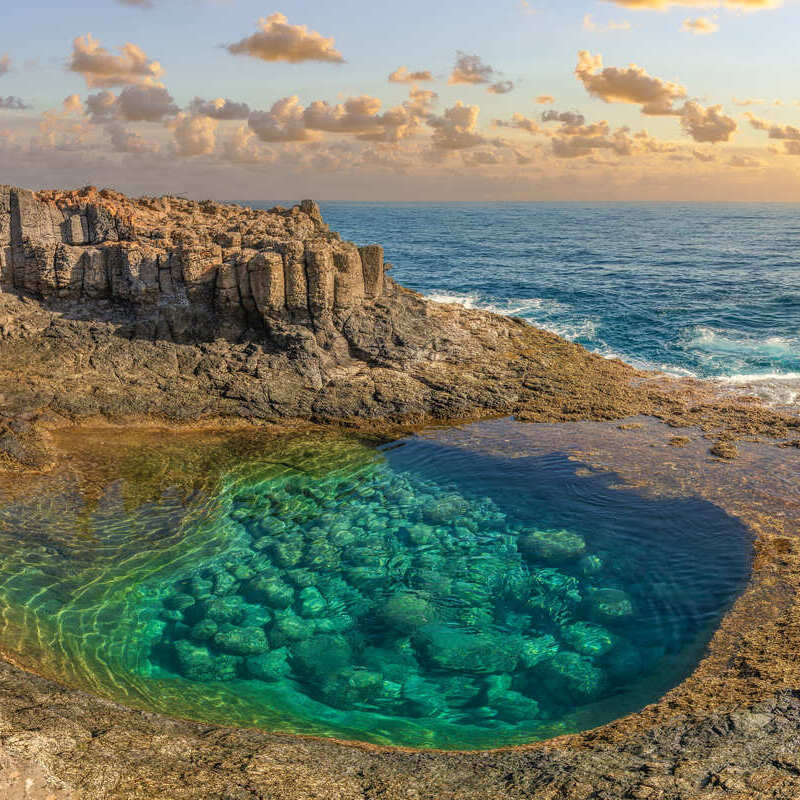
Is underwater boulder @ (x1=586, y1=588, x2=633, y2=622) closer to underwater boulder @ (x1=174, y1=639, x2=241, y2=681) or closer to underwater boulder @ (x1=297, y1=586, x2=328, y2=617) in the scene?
underwater boulder @ (x1=297, y1=586, x2=328, y2=617)

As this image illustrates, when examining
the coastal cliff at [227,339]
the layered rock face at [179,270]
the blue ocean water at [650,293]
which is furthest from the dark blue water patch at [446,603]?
the blue ocean water at [650,293]

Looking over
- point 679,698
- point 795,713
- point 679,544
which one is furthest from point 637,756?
point 679,544

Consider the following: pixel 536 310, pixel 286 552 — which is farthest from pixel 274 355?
pixel 536 310

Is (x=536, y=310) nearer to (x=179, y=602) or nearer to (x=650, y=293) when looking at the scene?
(x=650, y=293)

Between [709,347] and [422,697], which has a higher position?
[709,347]

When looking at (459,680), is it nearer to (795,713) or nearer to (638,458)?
(795,713)

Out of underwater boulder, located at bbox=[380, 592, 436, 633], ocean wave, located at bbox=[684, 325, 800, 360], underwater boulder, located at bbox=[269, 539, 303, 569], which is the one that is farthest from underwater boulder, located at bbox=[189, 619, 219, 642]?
ocean wave, located at bbox=[684, 325, 800, 360]
